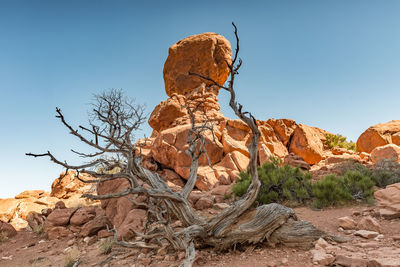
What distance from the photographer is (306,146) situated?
67.8ft

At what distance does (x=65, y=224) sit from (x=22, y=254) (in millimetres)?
1550

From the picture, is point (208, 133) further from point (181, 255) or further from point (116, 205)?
point (181, 255)

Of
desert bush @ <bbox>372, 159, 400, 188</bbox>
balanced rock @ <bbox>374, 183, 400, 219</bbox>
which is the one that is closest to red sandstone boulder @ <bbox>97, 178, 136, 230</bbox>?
balanced rock @ <bbox>374, 183, 400, 219</bbox>

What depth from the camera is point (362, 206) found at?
6.57 m

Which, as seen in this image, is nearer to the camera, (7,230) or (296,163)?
(7,230)

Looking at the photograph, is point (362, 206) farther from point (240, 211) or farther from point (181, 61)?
point (181, 61)

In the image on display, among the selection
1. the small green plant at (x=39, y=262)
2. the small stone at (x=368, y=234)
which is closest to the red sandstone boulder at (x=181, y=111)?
the small green plant at (x=39, y=262)

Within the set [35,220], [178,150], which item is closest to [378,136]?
[178,150]

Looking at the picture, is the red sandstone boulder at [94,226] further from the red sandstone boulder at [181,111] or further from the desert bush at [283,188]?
the red sandstone boulder at [181,111]

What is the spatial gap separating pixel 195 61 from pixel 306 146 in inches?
596

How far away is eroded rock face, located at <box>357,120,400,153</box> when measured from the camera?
21.9m

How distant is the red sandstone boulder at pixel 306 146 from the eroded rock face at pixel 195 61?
420 inches

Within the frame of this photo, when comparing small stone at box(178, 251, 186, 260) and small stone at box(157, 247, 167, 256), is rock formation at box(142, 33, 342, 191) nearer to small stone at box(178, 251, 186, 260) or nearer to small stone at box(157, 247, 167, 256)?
small stone at box(157, 247, 167, 256)

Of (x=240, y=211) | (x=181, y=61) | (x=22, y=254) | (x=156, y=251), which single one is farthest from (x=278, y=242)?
(x=181, y=61)
